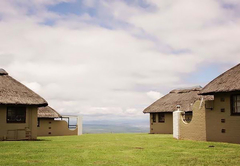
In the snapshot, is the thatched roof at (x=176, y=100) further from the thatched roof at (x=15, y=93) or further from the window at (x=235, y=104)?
the thatched roof at (x=15, y=93)

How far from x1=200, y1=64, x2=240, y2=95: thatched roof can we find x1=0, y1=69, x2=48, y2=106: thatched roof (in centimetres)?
1133

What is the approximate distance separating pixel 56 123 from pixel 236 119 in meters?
19.3

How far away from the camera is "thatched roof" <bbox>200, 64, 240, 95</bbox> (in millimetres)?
17306

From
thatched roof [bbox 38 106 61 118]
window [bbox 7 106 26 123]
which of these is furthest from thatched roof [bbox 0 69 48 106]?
thatched roof [bbox 38 106 61 118]

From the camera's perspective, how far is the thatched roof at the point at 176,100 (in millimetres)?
31625

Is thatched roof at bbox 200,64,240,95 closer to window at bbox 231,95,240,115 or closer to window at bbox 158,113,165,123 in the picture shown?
window at bbox 231,95,240,115

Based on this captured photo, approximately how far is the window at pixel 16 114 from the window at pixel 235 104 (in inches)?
535

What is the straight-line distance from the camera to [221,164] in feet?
34.2

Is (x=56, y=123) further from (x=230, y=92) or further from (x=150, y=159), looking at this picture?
(x=150, y=159)

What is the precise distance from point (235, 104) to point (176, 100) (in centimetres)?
1586

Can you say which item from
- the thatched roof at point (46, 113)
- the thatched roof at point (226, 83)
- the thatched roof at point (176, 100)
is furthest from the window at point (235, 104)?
the thatched roof at point (46, 113)

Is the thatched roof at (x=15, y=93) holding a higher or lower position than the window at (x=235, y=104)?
higher

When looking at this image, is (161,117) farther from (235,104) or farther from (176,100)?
(235,104)

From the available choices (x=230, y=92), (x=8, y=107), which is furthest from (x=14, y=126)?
(x=230, y=92)
